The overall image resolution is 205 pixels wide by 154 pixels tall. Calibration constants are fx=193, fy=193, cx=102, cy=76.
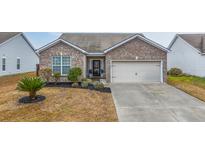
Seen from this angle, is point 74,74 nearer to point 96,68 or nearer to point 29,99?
point 96,68

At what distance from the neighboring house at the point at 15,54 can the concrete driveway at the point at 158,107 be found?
16.8 metres

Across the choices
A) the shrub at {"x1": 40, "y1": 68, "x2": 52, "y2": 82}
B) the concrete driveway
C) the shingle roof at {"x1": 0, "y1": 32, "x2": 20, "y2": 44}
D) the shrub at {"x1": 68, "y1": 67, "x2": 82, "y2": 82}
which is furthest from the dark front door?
the shingle roof at {"x1": 0, "y1": 32, "x2": 20, "y2": 44}

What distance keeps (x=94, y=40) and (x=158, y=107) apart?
14871mm

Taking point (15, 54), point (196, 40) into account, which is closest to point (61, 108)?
point (15, 54)

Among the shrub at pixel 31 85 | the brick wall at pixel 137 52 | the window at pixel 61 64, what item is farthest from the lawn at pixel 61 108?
the brick wall at pixel 137 52

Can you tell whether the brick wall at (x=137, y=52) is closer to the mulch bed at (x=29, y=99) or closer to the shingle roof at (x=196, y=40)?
the shingle roof at (x=196, y=40)

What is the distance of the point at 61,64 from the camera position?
19094 millimetres

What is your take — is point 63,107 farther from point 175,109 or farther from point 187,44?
point 187,44

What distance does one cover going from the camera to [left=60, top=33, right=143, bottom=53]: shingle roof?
21414mm

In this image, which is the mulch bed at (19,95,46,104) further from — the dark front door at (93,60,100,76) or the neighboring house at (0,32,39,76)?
the neighboring house at (0,32,39,76)

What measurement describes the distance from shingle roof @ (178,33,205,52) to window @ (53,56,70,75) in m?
16.0

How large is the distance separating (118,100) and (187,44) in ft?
58.6
